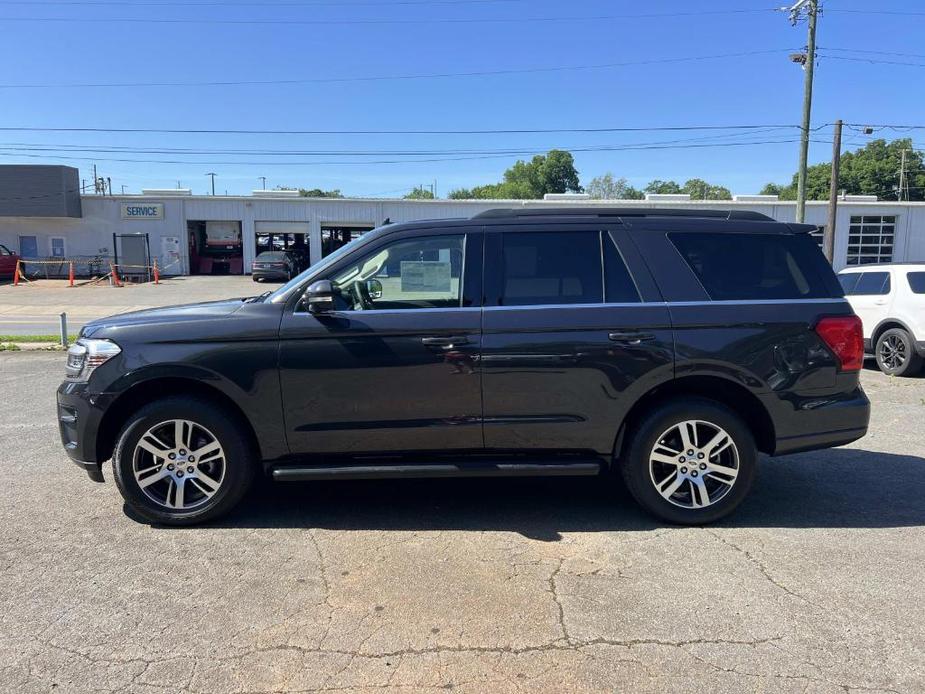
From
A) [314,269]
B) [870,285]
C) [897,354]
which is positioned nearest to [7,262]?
[314,269]

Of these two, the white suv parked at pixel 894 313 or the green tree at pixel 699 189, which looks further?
the green tree at pixel 699 189

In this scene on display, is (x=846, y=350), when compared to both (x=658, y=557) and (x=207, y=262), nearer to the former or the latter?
(x=658, y=557)

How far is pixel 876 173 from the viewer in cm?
8075

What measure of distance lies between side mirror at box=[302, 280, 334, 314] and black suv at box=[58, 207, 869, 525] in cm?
1

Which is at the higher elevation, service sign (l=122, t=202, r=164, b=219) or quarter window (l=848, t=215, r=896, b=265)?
service sign (l=122, t=202, r=164, b=219)

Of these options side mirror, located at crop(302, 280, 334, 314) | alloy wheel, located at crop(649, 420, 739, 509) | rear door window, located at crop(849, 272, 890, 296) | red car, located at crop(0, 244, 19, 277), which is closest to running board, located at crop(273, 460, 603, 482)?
alloy wheel, located at crop(649, 420, 739, 509)

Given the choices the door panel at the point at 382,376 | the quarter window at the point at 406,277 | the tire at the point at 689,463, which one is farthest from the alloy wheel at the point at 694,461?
the quarter window at the point at 406,277

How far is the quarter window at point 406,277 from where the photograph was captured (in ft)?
13.9

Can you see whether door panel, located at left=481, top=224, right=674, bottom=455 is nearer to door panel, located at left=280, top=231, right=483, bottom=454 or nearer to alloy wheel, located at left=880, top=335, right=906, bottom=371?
door panel, located at left=280, top=231, right=483, bottom=454

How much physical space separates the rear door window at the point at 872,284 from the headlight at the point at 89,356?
10708 millimetres

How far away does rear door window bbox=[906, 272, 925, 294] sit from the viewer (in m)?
9.80

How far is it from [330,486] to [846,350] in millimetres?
3753

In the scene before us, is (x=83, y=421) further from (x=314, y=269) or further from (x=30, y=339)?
(x=30, y=339)

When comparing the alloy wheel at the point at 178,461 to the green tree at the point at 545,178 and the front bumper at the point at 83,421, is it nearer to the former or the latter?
the front bumper at the point at 83,421
